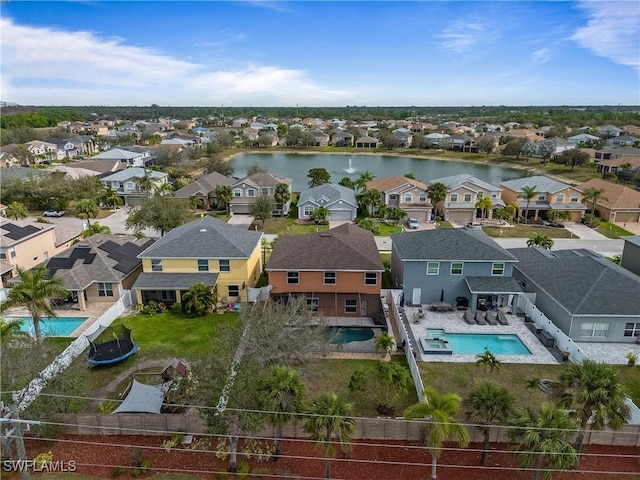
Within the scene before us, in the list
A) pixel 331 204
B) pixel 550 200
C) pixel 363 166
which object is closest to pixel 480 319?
pixel 331 204

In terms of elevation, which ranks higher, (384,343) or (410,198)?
(410,198)

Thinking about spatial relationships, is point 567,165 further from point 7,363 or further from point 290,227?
point 7,363

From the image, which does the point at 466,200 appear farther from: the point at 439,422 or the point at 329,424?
the point at 329,424

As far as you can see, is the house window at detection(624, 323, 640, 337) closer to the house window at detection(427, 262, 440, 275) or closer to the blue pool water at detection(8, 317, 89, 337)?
A: the house window at detection(427, 262, 440, 275)

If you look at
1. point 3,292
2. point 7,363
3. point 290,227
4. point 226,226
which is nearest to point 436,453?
point 7,363

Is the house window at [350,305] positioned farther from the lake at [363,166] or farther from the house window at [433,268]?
the lake at [363,166]

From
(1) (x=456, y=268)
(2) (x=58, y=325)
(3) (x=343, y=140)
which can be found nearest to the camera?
(2) (x=58, y=325)

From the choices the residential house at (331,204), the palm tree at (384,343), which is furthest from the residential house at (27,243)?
the palm tree at (384,343)

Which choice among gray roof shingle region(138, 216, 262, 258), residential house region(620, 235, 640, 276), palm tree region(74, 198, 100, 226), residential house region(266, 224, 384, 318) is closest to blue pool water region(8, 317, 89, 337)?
gray roof shingle region(138, 216, 262, 258)

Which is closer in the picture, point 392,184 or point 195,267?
point 195,267
